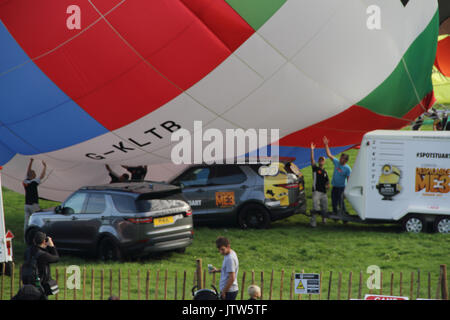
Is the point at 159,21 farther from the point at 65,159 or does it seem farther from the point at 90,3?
the point at 65,159

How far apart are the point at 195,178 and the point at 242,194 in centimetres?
118

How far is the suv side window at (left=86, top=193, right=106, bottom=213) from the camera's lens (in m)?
14.3

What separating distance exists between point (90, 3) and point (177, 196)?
4.03 m

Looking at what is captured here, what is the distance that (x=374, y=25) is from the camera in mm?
14102

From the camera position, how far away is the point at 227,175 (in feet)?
56.5

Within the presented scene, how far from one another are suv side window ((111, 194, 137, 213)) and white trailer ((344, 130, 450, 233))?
17.5 ft

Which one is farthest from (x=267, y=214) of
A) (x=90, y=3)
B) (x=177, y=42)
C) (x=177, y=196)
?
(x=90, y=3)

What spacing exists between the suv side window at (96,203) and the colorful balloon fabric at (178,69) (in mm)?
820

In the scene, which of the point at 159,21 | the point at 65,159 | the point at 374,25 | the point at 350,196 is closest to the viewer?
the point at 159,21

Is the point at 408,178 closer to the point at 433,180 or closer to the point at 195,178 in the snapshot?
the point at 433,180

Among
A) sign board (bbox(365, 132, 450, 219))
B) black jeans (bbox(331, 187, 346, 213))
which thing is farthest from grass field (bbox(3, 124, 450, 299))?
sign board (bbox(365, 132, 450, 219))

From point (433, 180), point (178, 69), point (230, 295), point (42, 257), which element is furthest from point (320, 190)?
point (42, 257)

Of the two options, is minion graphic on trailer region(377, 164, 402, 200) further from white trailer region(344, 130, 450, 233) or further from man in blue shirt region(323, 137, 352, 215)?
man in blue shirt region(323, 137, 352, 215)

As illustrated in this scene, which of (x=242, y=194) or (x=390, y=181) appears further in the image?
(x=242, y=194)
